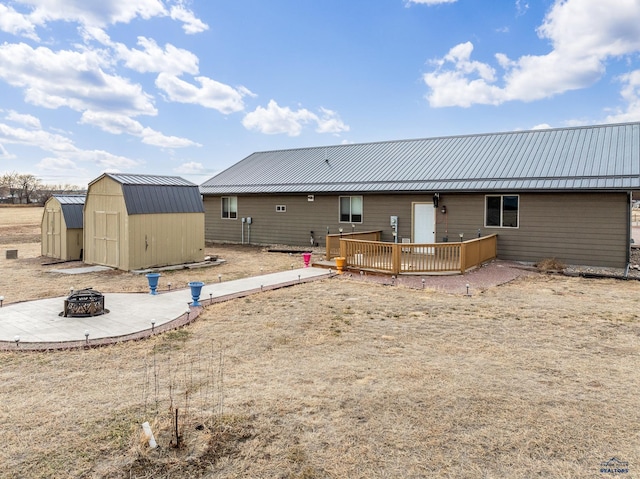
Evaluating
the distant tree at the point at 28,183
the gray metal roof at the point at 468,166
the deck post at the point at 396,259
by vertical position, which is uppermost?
the distant tree at the point at 28,183

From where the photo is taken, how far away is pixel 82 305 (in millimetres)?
7457

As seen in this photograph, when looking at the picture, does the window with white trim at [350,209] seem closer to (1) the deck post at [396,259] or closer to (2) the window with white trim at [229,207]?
(1) the deck post at [396,259]

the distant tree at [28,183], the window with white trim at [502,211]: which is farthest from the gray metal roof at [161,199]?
the distant tree at [28,183]

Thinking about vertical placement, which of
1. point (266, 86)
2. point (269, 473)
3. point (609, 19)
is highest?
point (266, 86)

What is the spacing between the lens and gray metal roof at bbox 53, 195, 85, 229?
14.7 m

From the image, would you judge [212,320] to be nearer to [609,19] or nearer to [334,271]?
[334,271]

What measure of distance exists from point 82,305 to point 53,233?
9497mm

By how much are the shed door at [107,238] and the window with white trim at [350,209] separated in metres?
8.40

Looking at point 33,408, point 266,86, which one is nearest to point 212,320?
point 33,408

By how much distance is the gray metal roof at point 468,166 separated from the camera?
1333 cm

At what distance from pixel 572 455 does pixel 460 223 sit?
12.0 meters

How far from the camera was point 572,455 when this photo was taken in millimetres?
3393

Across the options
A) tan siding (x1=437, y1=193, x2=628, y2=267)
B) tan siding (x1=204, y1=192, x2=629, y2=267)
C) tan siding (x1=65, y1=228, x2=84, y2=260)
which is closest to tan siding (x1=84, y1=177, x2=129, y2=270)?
tan siding (x1=65, y1=228, x2=84, y2=260)

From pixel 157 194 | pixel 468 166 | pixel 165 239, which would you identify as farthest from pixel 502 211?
pixel 157 194
